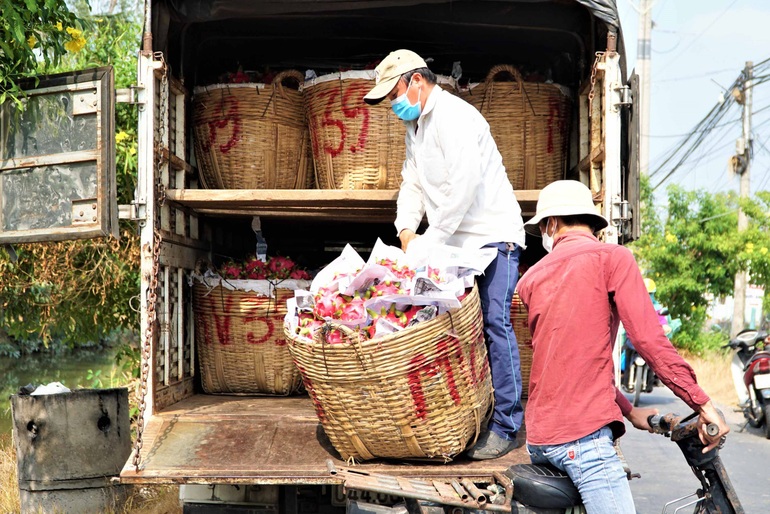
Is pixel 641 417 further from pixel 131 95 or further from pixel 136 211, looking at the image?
pixel 131 95

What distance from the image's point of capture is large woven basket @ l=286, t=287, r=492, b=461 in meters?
3.42

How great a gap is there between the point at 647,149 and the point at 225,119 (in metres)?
16.8

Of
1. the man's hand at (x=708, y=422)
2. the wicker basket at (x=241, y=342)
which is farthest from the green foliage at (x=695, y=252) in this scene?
the man's hand at (x=708, y=422)

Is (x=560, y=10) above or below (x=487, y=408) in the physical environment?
above

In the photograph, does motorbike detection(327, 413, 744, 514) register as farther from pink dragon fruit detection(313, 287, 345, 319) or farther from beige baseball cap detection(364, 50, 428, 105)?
beige baseball cap detection(364, 50, 428, 105)

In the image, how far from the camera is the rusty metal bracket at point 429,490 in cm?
305

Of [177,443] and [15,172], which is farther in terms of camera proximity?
[15,172]

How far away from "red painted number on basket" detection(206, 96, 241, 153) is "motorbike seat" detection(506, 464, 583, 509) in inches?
117

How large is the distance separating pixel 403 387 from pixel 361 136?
198 cm

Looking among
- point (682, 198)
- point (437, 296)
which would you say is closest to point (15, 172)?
point (437, 296)

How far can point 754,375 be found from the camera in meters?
8.57

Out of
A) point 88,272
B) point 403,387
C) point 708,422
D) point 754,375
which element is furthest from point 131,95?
point 754,375

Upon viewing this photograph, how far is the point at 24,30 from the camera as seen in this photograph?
4.66m

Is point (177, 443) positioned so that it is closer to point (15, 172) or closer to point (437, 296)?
point (437, 296)
